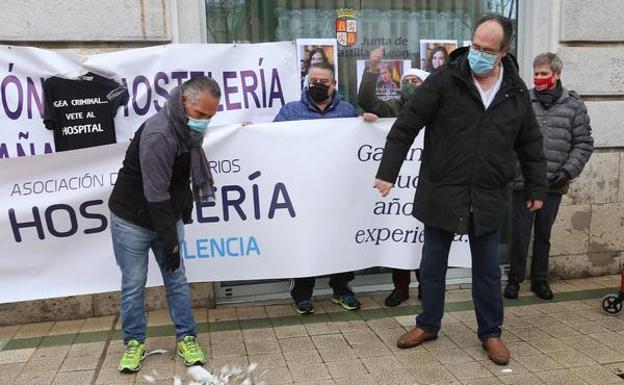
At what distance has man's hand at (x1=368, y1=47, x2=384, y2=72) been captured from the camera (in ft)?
16.1

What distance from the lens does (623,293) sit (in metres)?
4.38

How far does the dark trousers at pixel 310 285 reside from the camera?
4621 millimetres

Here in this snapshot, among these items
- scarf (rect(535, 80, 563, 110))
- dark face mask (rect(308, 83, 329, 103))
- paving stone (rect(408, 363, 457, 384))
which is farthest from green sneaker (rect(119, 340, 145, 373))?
scarf (rect(535, 80, 563, 110))

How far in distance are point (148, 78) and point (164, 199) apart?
1467 mm

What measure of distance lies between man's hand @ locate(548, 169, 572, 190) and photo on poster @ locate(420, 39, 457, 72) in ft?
4.51

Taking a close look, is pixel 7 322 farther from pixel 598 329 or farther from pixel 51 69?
pixel 598 329

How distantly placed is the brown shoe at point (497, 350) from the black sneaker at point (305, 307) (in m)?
1.34

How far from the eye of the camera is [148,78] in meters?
4.34

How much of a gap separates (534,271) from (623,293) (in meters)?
0.73

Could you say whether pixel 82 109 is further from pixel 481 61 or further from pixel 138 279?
pixel 481 61

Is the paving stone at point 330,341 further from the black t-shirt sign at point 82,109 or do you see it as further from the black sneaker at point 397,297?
the black t-shirt sign at point 82,109

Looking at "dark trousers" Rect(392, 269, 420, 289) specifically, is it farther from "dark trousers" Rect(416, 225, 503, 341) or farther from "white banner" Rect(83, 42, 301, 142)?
"white banner" Rect(83, 42, 301, 142)

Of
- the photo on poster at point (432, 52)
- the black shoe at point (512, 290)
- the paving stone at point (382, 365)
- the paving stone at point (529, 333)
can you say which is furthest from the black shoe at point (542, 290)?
the photo on poster at point (432, 52)

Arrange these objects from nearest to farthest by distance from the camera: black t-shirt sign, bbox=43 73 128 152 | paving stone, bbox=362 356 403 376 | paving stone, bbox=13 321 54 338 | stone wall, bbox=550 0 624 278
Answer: paving stone, bbox=362 356 403 376
black t-shirt sign, bbox=43 73 128 152
paving stone, bbox=13 321 54 338
stone wall, bbox=550 0 624 278
